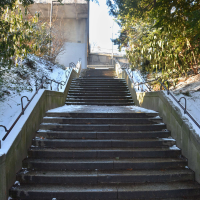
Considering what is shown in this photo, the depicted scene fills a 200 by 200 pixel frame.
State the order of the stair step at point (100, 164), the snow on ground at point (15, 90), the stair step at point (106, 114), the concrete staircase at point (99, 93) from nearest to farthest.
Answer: the stair step at point (100, 164), the snow on ground at point (15, 90), the stair step at point (106, 114), the concrete staircase at point (99, 93)

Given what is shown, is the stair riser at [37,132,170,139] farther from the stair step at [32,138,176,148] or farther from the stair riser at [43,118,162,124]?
the stair riser at [43,118,162,124]

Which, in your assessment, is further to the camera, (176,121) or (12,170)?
(176,121)

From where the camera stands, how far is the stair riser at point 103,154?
159 inches

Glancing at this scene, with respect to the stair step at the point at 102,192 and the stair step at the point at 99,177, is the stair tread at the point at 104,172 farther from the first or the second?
the stair step at the point at 102,192

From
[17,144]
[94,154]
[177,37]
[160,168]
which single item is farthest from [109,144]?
[177,37]

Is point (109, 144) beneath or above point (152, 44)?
beneath

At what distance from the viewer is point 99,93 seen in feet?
29.7

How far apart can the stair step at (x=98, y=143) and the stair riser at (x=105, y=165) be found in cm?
58

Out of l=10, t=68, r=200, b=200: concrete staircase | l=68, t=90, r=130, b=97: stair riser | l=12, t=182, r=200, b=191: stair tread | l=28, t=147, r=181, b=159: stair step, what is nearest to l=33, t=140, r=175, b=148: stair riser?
l=10, t=68, r=200, b=200: concrete staircase

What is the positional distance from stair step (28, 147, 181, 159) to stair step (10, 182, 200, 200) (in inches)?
30.0

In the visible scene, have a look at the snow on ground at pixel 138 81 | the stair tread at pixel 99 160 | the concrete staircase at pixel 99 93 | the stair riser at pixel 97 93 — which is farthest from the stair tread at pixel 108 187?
the stair riser at pixel 97 93

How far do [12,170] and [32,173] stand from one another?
41 centimetres

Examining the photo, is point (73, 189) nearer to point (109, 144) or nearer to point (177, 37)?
point (109, 144)

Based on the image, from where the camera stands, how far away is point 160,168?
3822 mm
